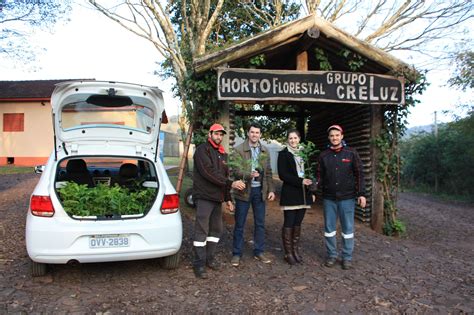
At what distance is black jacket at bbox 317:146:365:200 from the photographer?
4.90 meters

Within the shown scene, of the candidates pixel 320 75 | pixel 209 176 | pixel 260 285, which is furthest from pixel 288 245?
pixel 320 75

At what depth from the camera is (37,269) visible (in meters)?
4.35

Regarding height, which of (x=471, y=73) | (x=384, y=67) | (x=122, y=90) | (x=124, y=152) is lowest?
(x=124, y=152)

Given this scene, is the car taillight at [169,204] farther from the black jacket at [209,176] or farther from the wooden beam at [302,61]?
the wooden beam at [302,61]

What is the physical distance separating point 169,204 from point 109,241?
2.60 ft

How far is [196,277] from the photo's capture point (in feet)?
15.1

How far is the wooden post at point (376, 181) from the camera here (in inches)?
298

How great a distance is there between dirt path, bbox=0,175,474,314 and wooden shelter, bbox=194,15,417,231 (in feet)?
7.99

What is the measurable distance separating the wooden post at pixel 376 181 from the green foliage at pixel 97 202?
4.92m

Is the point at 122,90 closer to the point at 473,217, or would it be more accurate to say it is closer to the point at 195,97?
the point at 195,97

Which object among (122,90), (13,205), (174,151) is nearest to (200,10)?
(13,205)

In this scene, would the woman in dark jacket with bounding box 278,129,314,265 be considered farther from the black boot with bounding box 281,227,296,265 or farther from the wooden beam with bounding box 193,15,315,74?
the wooden beam with bounding box 193,15,315,74

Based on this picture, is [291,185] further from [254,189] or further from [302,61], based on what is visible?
[302,61]

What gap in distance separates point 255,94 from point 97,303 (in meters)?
4.33
